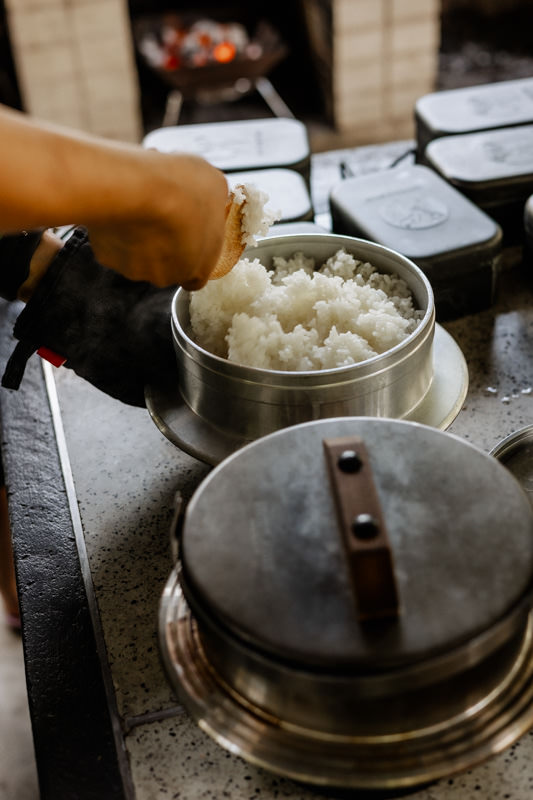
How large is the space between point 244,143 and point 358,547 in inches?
83.3

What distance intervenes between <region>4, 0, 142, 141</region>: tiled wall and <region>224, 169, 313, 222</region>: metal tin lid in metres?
3.05

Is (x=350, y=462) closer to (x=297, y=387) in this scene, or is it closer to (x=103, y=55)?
(x=297, y=387)

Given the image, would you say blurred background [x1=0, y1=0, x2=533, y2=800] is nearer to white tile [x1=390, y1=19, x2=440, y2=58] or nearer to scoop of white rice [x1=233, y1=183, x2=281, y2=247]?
white tile [x1=390, y1=19, x2=440, y2=58]

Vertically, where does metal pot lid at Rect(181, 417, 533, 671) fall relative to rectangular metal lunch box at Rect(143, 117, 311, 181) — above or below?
above

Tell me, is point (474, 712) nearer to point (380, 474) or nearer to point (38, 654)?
point (380, 474)

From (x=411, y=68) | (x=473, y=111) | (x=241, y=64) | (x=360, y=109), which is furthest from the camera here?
(x=360, y=109)

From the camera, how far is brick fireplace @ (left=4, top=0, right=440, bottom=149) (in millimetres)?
4840

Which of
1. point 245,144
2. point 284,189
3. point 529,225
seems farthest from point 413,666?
point 245,144

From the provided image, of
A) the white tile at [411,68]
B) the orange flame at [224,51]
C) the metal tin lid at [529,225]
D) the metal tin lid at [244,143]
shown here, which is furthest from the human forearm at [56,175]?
the white tile at [411,68]

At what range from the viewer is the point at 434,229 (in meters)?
2.04

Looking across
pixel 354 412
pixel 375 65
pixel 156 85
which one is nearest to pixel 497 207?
pixel 354 412

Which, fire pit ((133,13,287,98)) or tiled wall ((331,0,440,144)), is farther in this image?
fire pit ((133,13,287,98))

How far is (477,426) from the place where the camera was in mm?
1768

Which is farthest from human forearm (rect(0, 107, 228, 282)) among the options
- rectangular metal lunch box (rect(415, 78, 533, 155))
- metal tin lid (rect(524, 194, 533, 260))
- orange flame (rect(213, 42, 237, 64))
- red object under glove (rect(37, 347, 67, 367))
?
orange flame (rect(213, 42, 237, 64))
